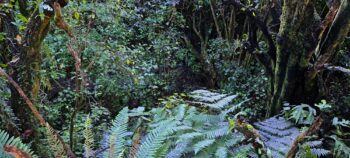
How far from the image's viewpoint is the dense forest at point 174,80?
6.48ft

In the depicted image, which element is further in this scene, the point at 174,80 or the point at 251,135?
the point at 174,80

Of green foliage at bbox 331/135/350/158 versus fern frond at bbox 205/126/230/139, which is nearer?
fern frond at bbox 205/126/230/139

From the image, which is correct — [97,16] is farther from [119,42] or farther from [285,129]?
[285,129]

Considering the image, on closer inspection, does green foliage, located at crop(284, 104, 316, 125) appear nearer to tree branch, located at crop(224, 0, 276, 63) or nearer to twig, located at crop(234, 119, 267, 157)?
tree branch, located at crop(224, 0, 276, 63)

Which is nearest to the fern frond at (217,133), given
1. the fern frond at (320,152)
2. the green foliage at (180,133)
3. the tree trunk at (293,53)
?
the green foliage at (180,133)

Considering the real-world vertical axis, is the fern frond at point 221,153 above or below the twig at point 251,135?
below

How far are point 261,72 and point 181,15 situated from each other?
169cm

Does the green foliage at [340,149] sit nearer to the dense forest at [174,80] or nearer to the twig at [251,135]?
the dense forest at [174,80]

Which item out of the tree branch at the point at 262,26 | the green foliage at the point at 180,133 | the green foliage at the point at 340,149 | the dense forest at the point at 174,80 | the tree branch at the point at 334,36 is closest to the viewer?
the green foliage at the point at 180,133

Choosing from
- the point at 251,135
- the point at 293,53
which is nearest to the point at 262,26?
the point at 293,53

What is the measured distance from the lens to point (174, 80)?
18.4 ft

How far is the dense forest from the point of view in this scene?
1.97 meters

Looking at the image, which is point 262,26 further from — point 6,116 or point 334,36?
point 6,116

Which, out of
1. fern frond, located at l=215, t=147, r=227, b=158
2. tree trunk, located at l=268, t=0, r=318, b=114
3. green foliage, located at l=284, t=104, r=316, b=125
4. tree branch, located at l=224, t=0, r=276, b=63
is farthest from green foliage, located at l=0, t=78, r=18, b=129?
tree branch, located at l=224, t=0, r=276, b=63
